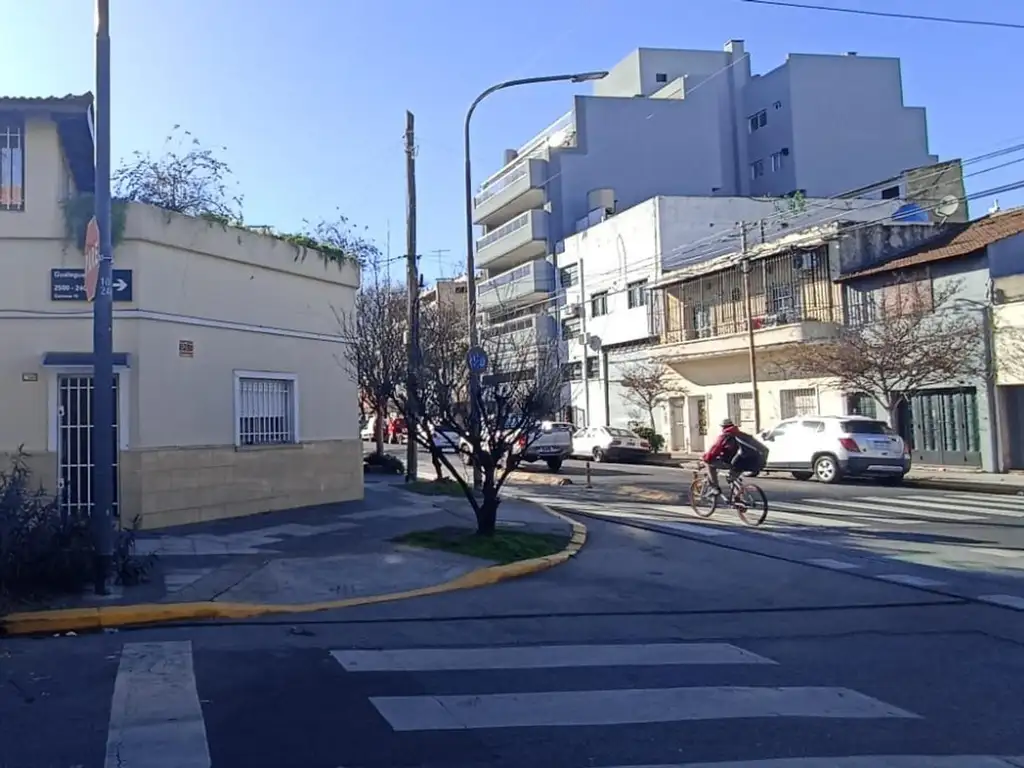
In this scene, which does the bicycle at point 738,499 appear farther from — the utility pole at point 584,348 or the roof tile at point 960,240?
the utility pole at point 584,348

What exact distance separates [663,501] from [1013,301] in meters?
12.6

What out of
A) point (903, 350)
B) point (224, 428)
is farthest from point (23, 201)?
point (903, 350)

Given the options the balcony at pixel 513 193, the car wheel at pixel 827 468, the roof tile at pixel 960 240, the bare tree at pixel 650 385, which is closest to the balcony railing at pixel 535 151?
the balcony at pixel 513 193

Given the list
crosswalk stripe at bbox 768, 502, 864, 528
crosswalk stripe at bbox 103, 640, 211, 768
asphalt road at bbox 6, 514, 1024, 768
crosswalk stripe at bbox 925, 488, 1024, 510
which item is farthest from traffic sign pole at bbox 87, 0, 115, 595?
crosswalk stripe at bbox 925, 488, 1024, 510

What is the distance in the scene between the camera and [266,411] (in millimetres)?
16594

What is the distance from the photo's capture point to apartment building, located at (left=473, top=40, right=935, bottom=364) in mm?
55125

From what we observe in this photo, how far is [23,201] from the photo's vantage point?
13961mm

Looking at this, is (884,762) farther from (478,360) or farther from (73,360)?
(73,360)

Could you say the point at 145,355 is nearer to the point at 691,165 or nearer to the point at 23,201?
the point at 23,201

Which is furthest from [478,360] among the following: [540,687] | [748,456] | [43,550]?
[540,687]

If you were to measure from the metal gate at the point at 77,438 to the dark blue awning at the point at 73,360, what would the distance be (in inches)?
9.4

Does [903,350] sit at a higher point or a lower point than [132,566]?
higher

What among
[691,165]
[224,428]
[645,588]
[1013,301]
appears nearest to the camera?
[645,588]

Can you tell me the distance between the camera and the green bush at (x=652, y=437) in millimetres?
42781
